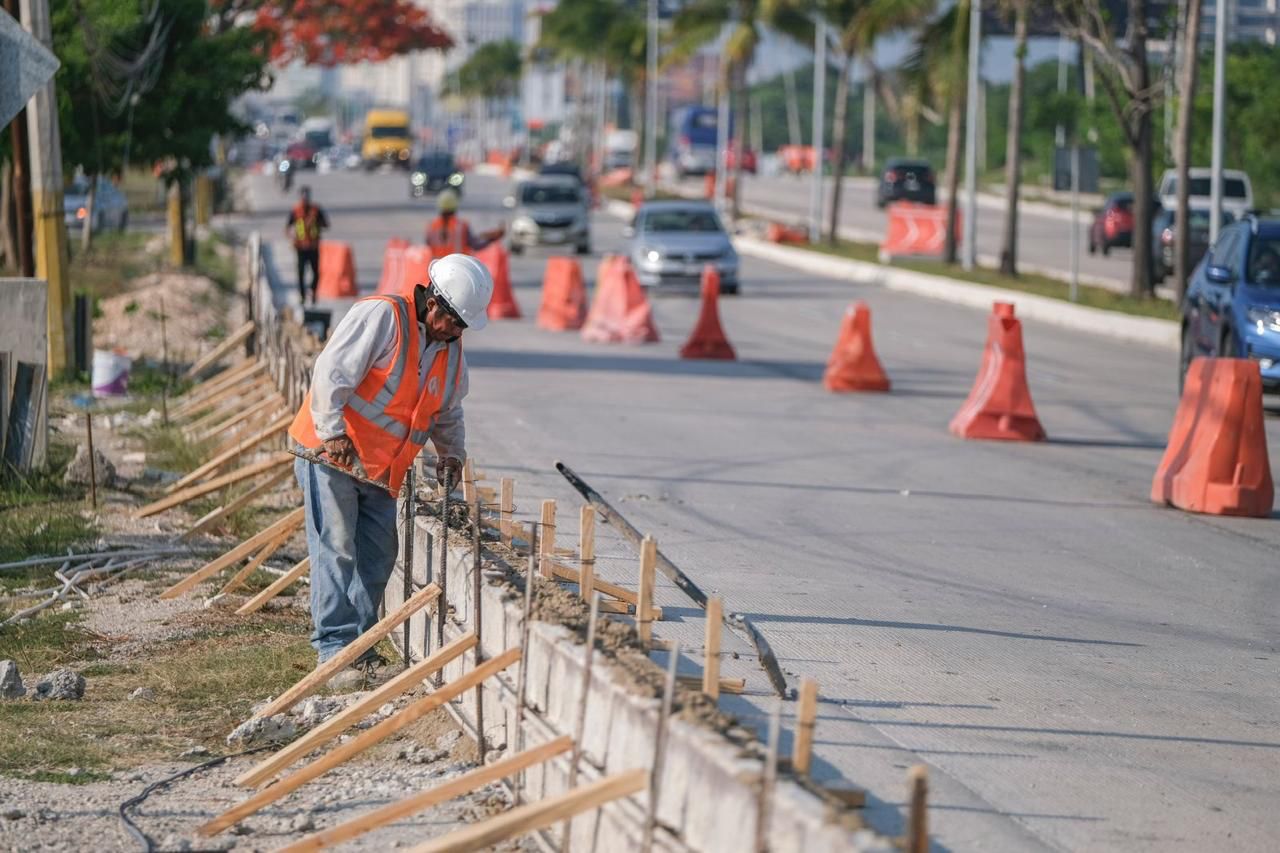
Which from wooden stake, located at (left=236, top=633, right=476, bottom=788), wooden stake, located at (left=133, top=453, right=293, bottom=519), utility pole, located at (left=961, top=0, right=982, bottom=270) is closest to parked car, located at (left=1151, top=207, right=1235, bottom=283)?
utility pole, located at (left=961, top=0, right=982, bottom=270)

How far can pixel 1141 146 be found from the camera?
112 ft

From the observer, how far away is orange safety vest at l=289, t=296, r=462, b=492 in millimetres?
7727

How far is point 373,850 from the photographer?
20.2 ft

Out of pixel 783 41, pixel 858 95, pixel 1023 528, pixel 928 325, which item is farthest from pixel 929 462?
pixel 858 95

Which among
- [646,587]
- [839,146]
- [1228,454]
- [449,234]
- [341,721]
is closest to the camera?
[646,587]

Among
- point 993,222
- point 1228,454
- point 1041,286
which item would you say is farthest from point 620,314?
point 993,222

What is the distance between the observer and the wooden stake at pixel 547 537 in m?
7.64

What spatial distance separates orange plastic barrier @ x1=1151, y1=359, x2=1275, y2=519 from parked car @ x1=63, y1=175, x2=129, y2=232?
33766 mm

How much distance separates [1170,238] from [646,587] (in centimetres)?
3674

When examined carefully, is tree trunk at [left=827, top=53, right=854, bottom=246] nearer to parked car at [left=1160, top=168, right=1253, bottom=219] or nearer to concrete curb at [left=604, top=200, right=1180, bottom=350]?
concrete curb at [left=604, top=200, right=1180, bottom=350]

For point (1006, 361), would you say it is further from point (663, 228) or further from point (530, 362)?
point (663, 228)

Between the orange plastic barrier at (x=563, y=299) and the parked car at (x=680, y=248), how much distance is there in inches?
277

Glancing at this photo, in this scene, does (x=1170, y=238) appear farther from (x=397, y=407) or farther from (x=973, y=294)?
(x=397, y=407)

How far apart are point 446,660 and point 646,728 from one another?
1.41 m
